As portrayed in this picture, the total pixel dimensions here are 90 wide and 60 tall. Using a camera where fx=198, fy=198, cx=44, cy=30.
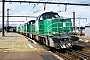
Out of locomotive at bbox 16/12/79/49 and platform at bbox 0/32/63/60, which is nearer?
platform at bbox 0/32/63/60

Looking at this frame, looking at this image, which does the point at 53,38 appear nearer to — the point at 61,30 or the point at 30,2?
the point at 61,30

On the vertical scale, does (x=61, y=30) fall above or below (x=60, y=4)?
below

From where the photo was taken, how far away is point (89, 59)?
432 inches

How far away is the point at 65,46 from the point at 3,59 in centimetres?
545

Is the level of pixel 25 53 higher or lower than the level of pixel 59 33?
lower

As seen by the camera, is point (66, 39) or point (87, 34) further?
point (87, 34)

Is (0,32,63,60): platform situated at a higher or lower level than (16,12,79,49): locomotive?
lower

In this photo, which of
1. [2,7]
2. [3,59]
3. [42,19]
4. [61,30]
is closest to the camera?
[3,59]

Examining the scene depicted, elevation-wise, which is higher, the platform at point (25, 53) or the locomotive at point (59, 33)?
the locomotive at point (59, 33)

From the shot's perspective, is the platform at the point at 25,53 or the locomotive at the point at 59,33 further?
the locomotive at the point at 59,33

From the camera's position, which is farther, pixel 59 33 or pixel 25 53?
pixel 59 33

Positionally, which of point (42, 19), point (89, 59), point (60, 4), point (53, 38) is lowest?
point (89, 59)

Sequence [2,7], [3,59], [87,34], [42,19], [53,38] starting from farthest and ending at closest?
[87,34] < [2,7] < [42,19] < [53,38] < [3,59]

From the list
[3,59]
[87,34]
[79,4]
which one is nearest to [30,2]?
[79,4]
